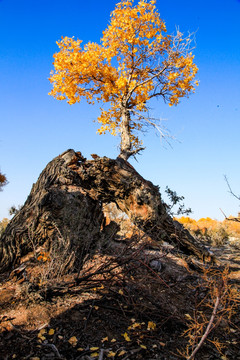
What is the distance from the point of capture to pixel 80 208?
17.2ft

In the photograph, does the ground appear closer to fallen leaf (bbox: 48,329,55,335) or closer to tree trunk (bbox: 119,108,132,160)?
fallen leaf (bbox: 48,329,55,335)

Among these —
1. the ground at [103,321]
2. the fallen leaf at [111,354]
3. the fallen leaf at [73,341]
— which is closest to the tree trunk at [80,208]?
the ground at [103,321]

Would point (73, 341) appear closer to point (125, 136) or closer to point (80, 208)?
point (80, 208)

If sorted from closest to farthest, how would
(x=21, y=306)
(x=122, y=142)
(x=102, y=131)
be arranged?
1. (x=21, y=306)
2. (x=122, y=142)
3. (x=102, y=131)

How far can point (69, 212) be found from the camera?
502 centimetres

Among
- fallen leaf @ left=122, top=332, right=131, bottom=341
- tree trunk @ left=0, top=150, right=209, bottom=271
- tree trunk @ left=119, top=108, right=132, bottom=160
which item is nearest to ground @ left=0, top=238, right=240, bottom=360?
fallen leaf @ left=122, top=332, right=131, bottom=341

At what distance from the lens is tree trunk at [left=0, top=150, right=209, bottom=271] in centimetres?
468

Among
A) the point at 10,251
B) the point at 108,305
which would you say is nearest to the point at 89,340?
the point at 108,305

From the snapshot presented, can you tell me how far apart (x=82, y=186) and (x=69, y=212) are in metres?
0.90

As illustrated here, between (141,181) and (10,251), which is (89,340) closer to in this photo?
(10,251)

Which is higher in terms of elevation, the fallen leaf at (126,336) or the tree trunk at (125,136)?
the tree trunk at (125,136)

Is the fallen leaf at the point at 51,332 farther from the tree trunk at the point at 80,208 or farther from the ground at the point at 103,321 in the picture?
the tree trunk at the point at 80,208

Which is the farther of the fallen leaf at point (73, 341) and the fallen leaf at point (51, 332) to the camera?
the fallen leaf at point (51, 332)

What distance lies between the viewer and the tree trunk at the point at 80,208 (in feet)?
15.4
